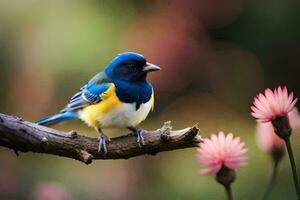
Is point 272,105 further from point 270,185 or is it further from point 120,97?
point 120,97

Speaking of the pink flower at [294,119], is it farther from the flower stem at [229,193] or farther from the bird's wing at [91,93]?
the bird's wing at [91,93]

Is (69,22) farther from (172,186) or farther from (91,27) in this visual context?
(172,186)

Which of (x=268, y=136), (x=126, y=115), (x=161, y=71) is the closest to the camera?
(x=268, y=136)

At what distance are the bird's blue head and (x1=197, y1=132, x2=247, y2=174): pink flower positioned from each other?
0.55 metres

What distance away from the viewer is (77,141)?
1.15 m

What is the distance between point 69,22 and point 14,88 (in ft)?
1.36

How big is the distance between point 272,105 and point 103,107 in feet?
2.01

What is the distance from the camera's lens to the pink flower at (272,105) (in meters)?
0.90

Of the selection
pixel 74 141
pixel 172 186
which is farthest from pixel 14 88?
pixel 74 141

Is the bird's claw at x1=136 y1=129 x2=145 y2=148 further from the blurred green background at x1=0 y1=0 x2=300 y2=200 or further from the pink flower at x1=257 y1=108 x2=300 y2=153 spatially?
the blurred green background at x1=0 y1=0 x2=300 y2=200

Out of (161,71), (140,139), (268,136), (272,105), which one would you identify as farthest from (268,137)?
(161,71)

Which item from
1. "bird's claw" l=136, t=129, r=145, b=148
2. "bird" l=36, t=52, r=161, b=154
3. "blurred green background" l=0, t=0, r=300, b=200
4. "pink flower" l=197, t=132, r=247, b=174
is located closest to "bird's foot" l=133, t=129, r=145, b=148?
"bird's claw" l=136, t=129, r=145, b=148

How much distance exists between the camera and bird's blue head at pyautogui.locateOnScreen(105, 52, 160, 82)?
1.47m

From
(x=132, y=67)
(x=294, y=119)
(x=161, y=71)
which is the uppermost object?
(x=161, y=71)
